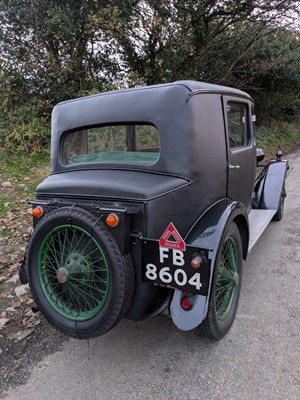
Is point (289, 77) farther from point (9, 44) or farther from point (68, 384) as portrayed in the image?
point (68, 384)

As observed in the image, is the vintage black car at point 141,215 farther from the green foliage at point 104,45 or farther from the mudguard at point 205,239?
the green foliage at point 104,45

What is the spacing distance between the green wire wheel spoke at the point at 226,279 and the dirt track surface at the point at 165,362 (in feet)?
0.70

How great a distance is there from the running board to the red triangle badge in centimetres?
137

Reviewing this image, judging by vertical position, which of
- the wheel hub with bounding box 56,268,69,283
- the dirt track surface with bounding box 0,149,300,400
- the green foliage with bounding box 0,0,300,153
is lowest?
the dirt track surface with bounding box 0,149,300,400

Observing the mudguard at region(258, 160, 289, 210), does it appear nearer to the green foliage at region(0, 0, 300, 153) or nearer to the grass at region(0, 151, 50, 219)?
the grass at region(0, 151, 50, 219)

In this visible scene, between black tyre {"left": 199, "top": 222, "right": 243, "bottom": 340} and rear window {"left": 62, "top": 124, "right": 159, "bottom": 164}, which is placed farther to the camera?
rear window {"left": 62, "top": 124, "right": 159, "bottom": 164}

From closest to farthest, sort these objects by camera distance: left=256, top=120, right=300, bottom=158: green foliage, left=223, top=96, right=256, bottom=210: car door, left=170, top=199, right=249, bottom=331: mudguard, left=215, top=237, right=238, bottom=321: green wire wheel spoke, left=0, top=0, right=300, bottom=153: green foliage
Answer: left=170, top=199, right=249, bottom=331: mudguard
left=215, top=237, right=238, bottom=321: green wire wheel spoke
left=223, top=96, right=256, bottom=210: car door
left=0, top=0, right=300, bottom=153: green foliage
left=256, top=120, right=300, bottom=158: green foliage

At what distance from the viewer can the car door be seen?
2.92 m

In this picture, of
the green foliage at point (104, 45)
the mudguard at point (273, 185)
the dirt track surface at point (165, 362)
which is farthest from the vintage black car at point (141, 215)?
the green foliage at point (104, 45)

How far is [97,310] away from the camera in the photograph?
6.73ft

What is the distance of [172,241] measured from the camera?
79.2 inches

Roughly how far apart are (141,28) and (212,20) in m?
2.52

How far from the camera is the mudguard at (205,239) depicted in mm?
2076

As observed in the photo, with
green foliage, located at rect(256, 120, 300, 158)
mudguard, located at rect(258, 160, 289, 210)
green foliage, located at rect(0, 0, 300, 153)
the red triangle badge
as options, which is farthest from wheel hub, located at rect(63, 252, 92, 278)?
green foliage, located at rect(256, 120, 300, 158)
